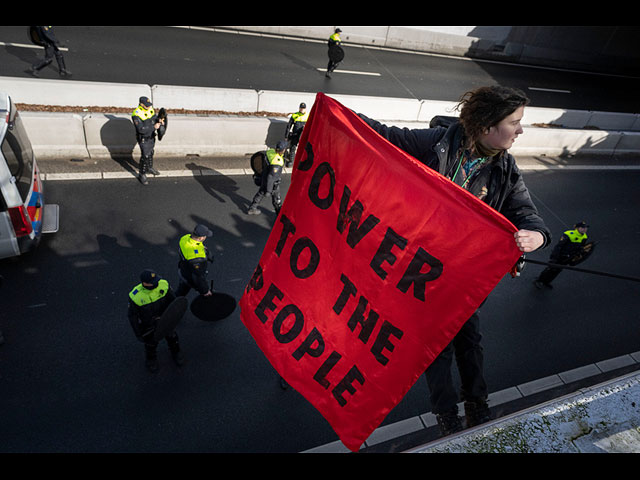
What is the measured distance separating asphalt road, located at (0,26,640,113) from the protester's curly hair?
44.6 ft

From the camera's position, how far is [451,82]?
20.8m

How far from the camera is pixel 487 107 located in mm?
3297

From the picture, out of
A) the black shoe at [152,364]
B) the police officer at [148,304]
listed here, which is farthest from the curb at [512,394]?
the police officer at [148,304]

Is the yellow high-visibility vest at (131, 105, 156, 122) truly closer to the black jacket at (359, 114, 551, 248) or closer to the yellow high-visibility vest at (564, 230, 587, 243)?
the black jacket at (359, 114, 551, 248)

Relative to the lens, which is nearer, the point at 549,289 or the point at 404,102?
the point at 549,289

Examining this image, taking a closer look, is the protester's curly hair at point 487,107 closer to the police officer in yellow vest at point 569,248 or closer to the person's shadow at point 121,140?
the police officer in yellow vest at point 569,248

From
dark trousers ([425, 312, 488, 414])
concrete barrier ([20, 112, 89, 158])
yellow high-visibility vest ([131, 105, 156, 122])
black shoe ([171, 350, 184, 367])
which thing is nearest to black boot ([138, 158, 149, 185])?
yellow high-visibility vest ([131, 105, 156, 122])

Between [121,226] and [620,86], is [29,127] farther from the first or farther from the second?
[620,86]

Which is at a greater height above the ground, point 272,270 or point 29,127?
point 272,270

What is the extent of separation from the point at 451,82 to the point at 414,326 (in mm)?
20143

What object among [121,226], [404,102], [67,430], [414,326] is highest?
[414,326]

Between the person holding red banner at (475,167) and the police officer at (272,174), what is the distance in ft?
19.9

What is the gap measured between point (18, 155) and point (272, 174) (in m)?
4.51

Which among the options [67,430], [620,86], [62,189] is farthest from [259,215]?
[620,86]
